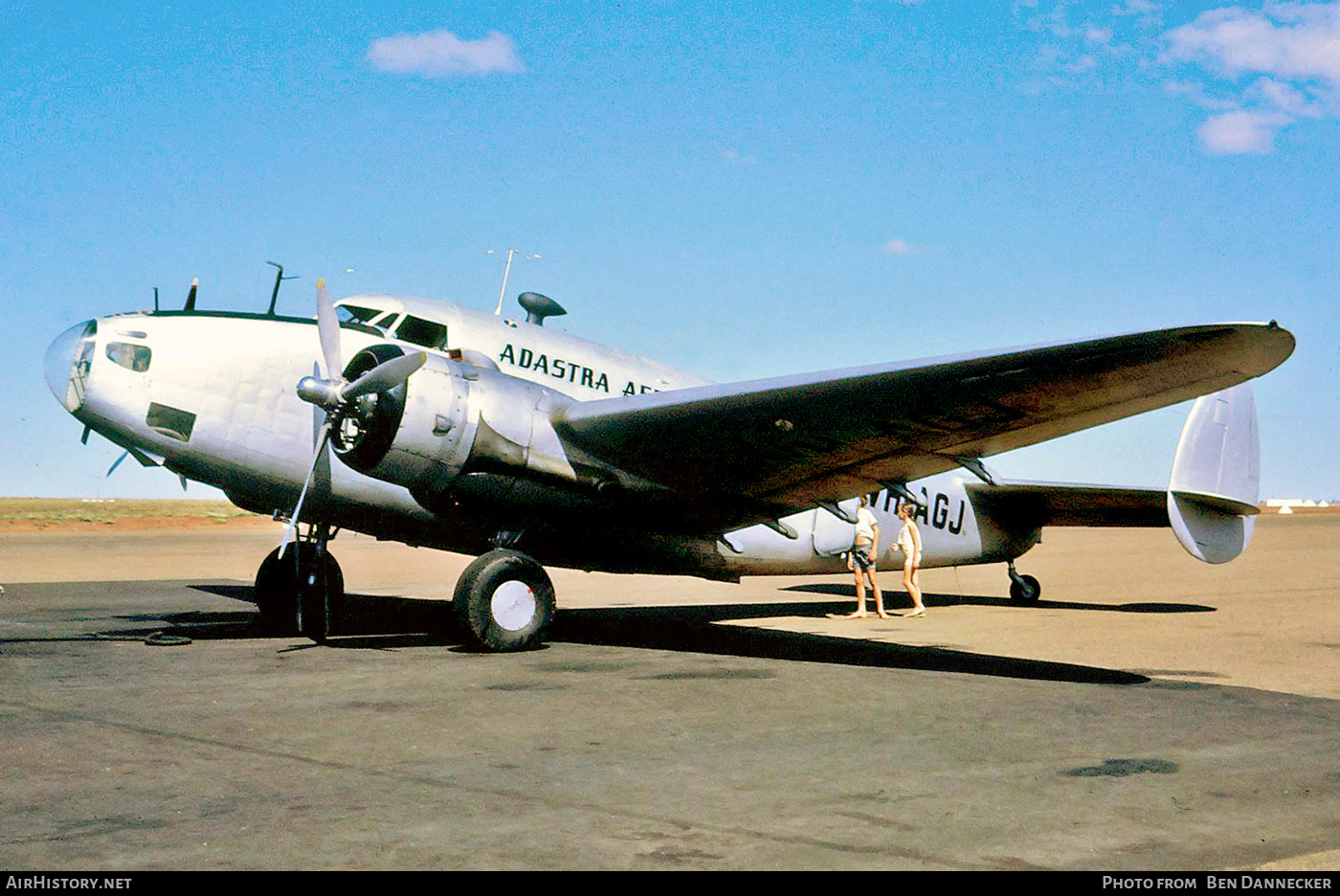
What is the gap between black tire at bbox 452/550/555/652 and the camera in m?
10.9

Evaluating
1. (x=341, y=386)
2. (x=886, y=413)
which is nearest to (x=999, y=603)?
(x=886, y=413)

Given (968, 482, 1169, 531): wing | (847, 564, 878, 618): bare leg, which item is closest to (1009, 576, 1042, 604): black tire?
(968, 482, 1169, 531): wing

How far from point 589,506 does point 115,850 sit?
7.33m

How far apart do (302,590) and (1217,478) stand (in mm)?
10988

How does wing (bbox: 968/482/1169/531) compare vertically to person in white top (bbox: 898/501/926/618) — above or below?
above

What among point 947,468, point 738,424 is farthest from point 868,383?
point 947,468

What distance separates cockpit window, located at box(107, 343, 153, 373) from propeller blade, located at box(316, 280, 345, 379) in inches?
65.2

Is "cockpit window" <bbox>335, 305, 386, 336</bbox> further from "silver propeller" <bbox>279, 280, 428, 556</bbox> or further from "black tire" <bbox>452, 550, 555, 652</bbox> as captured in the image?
"black tire" <bbox>452, 550, 555, 652</bbox>

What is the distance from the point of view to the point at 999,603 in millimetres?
19234

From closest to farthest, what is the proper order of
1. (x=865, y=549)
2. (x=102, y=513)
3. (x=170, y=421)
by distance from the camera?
(x=170, y=421)
(x=865, y=549)
(x=102, y=513)

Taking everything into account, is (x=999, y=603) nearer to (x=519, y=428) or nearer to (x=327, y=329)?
(x=519, y=428)

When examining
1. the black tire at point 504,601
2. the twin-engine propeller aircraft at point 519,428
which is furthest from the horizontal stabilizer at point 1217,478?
the black tire at point 504,601

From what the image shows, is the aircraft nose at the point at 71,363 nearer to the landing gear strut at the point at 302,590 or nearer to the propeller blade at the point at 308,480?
the propeller blade at the point at 308,480
